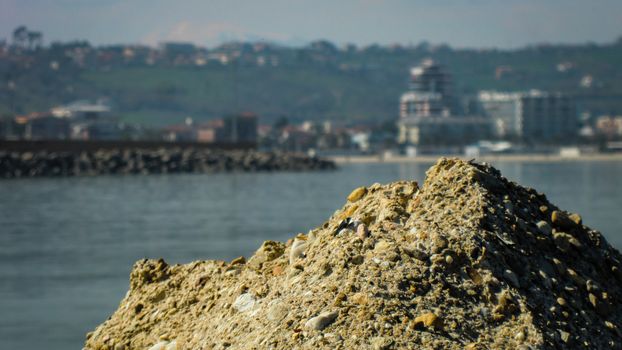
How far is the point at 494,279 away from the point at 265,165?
2868 inches

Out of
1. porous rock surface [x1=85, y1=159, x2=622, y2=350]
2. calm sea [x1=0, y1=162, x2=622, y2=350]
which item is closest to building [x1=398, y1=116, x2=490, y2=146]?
calm sea [x1=0, y1=162, x2=622, y2=350]

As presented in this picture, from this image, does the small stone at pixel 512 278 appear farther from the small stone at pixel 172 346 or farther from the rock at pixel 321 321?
the small stone at pixel 172 346

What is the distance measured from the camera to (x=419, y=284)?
14.0 feet

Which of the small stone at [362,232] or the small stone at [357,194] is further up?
the small stone at [357,194]

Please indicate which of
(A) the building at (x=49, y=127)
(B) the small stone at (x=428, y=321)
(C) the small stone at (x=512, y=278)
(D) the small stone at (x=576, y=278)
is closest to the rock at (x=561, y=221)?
(D) the small stone at (x=576, y=278)

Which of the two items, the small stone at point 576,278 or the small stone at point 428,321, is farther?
the small stone at point 576,278

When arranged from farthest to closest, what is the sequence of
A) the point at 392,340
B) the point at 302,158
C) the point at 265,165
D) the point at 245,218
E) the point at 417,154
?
the point at 417,154, the point at 302,158, the point at 265,165, the point at 245,218, the point at 392,340

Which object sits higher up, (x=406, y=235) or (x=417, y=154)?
(x=406, y=235)

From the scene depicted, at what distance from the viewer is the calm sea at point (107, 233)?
9.66 meters

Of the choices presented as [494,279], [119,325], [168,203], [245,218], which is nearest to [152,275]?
[119,325]

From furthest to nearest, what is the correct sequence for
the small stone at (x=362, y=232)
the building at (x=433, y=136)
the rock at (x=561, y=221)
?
the building at (x=433, y=136) < the rock at (x=561, y=221) < the small stone at (x=362, y=232)

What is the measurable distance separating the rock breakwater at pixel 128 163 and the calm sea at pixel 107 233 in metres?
15.5

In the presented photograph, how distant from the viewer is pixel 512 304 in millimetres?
4238

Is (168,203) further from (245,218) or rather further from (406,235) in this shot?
(406,235)
